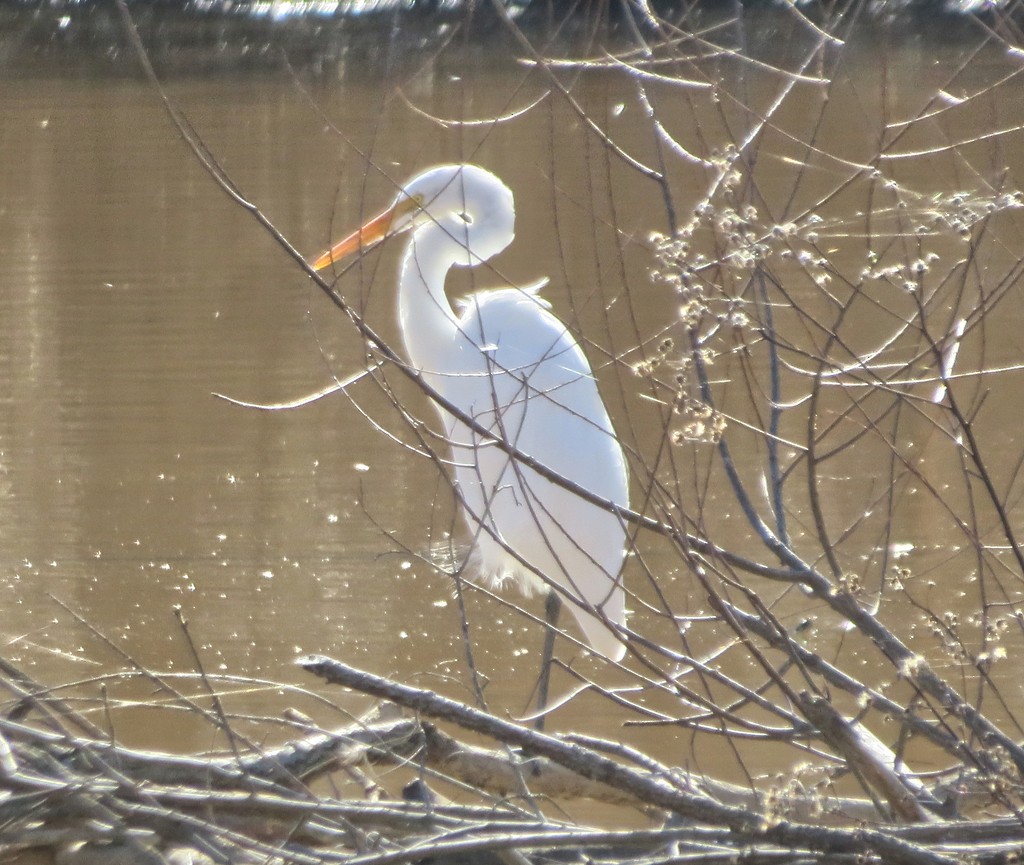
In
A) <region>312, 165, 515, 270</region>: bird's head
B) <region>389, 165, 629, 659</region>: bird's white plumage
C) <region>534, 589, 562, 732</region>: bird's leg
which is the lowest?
<region>534, 589, 562, 732</region>: bird's leg

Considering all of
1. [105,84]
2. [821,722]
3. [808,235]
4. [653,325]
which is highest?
[105,84]

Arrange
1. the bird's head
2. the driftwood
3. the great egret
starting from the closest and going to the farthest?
the driftwood
the great egret
the bird's head

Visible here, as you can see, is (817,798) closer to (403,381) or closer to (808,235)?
(808,235)

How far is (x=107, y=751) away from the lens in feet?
4.88

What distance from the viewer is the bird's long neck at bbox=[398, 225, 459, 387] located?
3.14 meters

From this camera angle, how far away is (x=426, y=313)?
3148 millimetres

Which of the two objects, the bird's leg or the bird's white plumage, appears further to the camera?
the bird's white plumage

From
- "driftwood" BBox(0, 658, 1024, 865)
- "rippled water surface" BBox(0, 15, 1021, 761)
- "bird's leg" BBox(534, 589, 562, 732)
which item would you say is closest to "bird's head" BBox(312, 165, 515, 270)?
"rippled water surface" BBox(0, 15, 1021, 761)

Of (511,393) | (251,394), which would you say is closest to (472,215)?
(511,393)

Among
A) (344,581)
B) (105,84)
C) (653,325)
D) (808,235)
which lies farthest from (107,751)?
(105,84)

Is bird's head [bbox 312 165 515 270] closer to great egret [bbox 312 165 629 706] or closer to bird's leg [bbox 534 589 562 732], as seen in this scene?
great egret [bbox 312 165 629 706]

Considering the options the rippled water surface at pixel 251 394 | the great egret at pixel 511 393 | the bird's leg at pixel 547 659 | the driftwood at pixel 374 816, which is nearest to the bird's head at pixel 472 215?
the great egret at pixel 511 393

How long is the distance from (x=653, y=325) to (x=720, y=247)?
390 cm

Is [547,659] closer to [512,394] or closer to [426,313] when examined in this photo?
[512,394]
